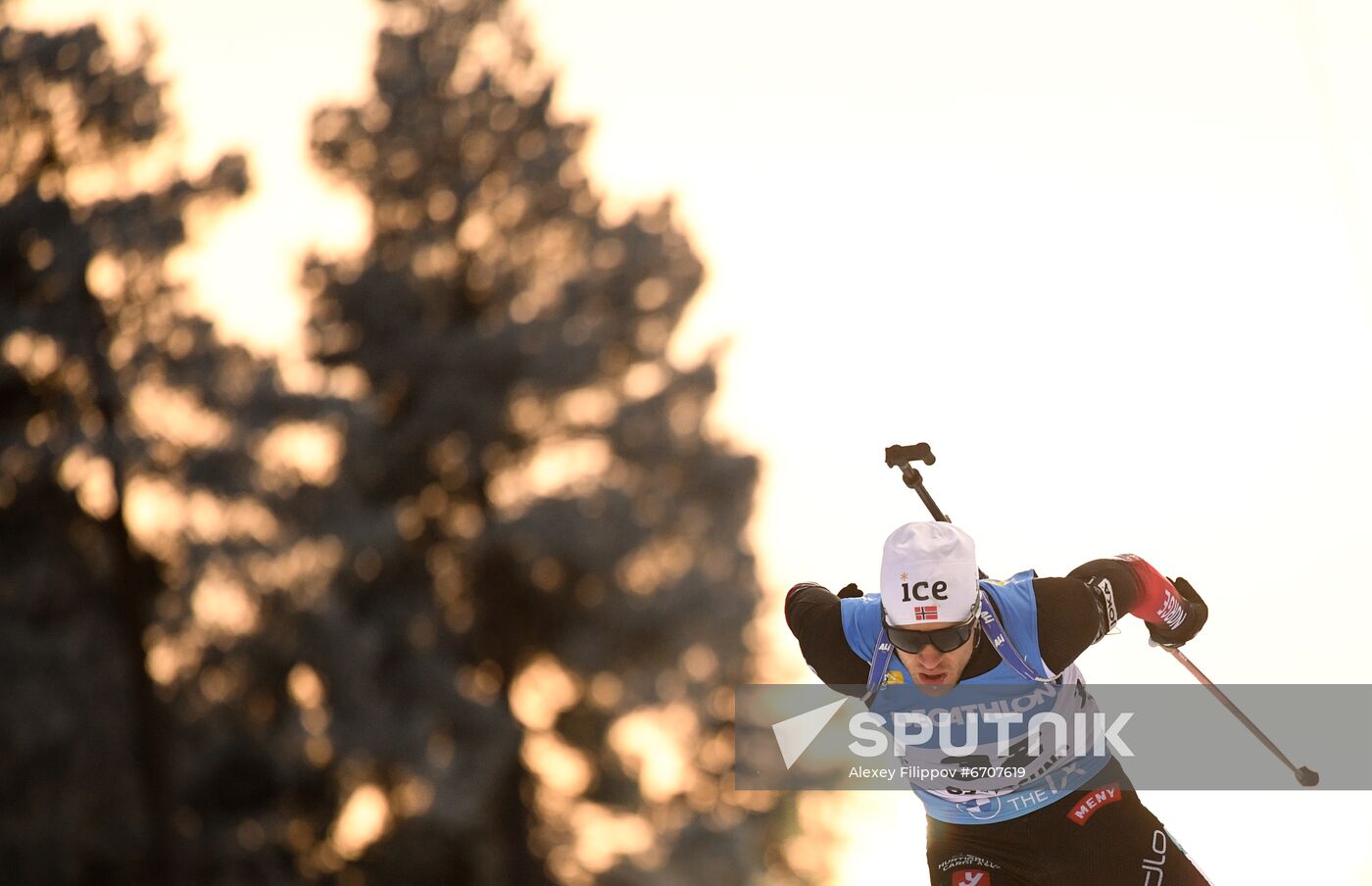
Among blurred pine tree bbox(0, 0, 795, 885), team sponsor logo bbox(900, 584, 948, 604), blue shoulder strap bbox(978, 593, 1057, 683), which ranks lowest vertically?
blurred pine tree bbox(0, 0, 795, 885)

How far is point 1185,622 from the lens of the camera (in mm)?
7215

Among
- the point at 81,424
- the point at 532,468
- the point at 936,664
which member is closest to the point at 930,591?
the point at 936,664

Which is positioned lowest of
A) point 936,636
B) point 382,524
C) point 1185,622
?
point 382,524

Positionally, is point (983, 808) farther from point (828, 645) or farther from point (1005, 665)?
point (828, 645)

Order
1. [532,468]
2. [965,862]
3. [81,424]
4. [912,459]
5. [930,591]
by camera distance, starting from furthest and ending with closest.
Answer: [532,468] < [81,424] < [912,459] < [965,862] < [930,591]

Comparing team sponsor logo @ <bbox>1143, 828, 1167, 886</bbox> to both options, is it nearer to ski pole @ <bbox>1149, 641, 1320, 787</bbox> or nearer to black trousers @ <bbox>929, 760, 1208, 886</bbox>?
black trousers @ <bbox>929, 760, 1208, 886</bbox>

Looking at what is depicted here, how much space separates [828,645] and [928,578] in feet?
2.16

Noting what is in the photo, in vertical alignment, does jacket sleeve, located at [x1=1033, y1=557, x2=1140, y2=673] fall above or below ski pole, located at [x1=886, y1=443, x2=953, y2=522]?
below

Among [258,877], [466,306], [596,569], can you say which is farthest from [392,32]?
[258,877]

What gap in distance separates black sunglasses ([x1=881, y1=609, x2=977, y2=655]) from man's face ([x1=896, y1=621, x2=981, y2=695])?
0.03m

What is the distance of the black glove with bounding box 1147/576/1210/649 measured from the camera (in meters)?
7.20

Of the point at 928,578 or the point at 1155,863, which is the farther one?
the point at 1155,863

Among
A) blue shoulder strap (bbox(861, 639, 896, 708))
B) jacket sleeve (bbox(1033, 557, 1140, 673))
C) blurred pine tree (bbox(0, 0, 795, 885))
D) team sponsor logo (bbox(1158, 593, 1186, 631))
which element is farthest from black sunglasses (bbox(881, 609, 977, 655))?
blurred pine tree (bbox(0, 0, 795, 885))

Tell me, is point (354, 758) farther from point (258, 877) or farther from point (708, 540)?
point (708, 540)
